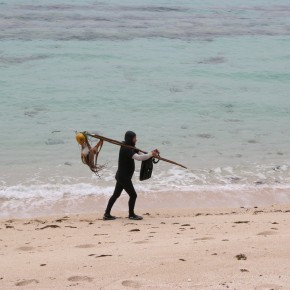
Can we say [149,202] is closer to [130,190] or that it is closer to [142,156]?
[130,190]

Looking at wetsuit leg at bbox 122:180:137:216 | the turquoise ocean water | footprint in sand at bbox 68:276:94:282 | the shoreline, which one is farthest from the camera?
the turquoise ocean water

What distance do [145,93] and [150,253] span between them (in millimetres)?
14555

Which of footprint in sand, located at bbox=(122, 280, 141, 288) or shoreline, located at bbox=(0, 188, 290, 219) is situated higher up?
footprint in sand, located at bbox=(122, 280, 141, 288)

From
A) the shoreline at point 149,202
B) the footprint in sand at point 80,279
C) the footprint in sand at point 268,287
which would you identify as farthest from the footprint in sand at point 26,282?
the shoreline at point 149,202

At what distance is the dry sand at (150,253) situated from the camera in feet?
19.4

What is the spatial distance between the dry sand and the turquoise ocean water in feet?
8.22

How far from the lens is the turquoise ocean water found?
12.8 m

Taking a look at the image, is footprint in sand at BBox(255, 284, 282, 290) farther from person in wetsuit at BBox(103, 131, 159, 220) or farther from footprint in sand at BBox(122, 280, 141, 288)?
person in wetsuit at BBox(103, 131, 159, 220)

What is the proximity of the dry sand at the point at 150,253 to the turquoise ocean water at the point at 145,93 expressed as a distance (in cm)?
250

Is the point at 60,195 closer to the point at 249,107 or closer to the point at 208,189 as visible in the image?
the point at 208,189

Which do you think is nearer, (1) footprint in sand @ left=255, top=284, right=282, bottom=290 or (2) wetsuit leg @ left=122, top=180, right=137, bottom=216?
(1) footprint in sand @ left=255, top=284, right=282, bottom=290

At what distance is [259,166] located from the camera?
13.4m

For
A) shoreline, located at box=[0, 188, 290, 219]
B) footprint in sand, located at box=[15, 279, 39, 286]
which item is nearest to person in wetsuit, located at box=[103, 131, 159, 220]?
shoreline, located at box=[0, 188, 290, 219]

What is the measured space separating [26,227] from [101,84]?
43.8ft
